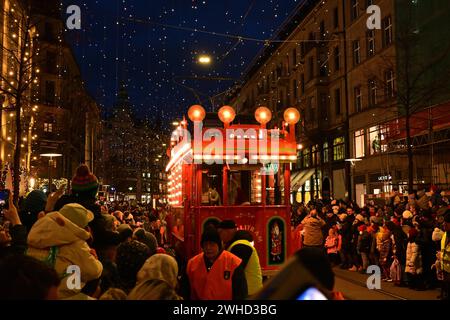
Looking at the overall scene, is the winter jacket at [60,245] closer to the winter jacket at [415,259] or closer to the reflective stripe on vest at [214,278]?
the reflective stripe on vest at [214,278]

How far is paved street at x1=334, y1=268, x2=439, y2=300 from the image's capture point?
1115 cm

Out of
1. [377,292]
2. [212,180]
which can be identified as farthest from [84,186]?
[377,292]

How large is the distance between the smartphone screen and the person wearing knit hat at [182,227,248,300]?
3110mm

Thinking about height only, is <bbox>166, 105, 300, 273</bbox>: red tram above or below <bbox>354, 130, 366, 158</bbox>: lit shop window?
below

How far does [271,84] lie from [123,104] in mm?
61031

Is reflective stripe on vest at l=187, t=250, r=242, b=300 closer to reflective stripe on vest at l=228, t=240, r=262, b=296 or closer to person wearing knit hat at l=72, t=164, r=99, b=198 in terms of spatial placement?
reflective stripe on vest at l=228, t=240, r=262, b=296

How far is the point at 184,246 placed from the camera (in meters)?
11.1

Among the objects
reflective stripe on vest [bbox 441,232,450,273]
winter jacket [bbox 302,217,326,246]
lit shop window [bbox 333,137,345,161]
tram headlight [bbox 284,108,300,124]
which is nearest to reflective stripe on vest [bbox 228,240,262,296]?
tram headlight [bbox 284,108,300,124]

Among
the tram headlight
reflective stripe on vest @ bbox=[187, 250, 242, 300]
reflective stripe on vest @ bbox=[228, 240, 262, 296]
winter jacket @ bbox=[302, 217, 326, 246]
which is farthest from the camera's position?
winter jacket @ bbox=[302, 217, 326, 246]

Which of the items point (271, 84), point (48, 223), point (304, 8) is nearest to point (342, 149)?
point (304, 8)

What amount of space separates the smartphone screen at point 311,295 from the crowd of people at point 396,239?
29.4ft

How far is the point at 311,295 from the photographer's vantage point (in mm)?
1714

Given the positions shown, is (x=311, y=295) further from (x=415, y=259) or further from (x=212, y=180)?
(x=415, y=259)

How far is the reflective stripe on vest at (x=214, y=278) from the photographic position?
4754 millimetres
